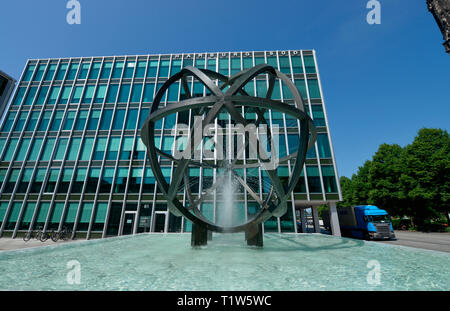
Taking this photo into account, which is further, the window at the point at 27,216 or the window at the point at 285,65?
the window at the point at 285,65

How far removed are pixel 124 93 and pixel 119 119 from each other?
4.25m

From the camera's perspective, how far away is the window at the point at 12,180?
22672mm

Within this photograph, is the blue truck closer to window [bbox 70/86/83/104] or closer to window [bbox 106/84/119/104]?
window [bbox 106/84/119/104]

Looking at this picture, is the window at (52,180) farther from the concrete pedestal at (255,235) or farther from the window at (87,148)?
the concrete pedestal at (255,235)

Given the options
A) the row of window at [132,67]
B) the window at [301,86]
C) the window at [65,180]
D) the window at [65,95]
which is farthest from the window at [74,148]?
the window at [301,86]

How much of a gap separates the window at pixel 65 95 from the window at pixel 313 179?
33.5 m

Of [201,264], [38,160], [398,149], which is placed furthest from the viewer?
[398,149]

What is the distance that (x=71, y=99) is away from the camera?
2658cm

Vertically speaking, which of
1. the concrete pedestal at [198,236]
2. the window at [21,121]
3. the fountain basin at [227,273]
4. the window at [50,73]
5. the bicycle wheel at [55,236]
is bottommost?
the bicycle wheel at [55,236]

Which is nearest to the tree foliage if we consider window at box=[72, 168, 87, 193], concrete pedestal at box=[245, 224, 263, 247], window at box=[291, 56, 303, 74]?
window at box=[291, 56, 303, 74]

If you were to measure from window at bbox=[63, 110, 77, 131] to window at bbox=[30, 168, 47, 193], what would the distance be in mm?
5828
